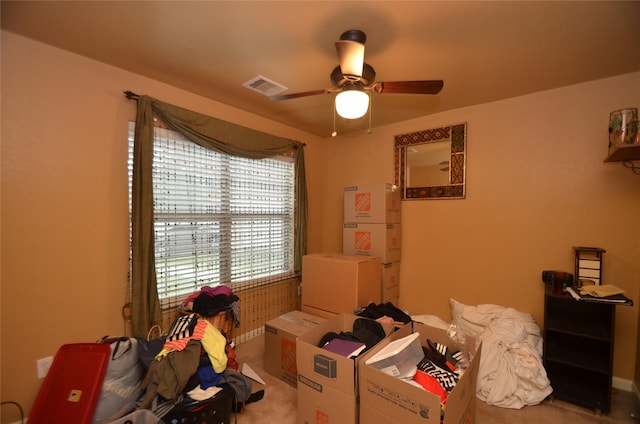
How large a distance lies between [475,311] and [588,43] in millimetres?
2187

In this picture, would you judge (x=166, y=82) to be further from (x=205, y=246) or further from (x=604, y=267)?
(x=604, y=267)

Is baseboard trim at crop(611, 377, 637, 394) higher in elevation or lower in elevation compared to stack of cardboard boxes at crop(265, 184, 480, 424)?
lower

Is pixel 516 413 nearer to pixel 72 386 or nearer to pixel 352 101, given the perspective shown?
pixel 352 101

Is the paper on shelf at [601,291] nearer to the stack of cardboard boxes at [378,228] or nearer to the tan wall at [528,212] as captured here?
the tan wall at [528,212]

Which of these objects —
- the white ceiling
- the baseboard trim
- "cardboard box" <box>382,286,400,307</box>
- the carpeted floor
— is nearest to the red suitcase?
the carpeted floor

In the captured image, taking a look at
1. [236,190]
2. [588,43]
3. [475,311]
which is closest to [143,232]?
[236,190]

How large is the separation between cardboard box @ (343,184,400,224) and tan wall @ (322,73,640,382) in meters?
0.24

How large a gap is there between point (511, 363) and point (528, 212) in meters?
1.31

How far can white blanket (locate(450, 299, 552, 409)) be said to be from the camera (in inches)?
76.9

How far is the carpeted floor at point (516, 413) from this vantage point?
1795 mm

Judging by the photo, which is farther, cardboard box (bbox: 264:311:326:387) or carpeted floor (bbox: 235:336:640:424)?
cardboard box (bbox: 264:311:326:387)

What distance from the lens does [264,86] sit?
2305 mm

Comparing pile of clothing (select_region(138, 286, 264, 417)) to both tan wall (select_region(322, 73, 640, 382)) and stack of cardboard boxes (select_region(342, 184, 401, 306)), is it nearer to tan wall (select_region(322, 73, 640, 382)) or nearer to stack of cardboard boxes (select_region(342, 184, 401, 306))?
stack of cardboard boxes (select_region(342, 184, 401, 306))

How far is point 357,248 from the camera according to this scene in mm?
3076
